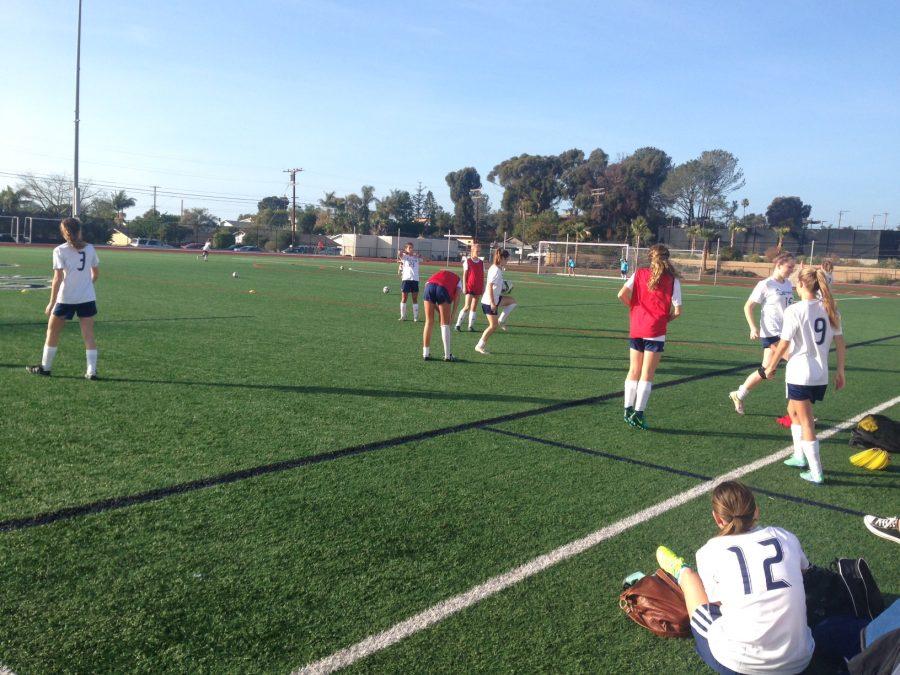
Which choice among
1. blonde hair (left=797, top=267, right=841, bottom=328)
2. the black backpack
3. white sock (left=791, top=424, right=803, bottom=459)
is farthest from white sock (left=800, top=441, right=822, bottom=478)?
the black backpack

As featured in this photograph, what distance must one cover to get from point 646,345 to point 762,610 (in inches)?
170

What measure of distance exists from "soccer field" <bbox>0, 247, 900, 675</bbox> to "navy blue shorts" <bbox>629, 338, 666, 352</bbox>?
836 millimetres

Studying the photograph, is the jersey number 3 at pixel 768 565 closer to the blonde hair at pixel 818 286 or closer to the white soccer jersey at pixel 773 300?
the blonde hair at pixel 818 286

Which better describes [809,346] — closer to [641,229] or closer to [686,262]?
[686,262]

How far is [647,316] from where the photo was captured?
6.96m

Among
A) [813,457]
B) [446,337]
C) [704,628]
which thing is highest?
[446,337]

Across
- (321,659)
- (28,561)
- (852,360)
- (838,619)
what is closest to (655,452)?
(838,619)

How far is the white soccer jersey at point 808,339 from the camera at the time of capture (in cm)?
557

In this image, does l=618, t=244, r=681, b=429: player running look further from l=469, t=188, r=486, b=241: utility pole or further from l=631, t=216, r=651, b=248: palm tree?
l=631, t=216, r=651, b=248: palm tree

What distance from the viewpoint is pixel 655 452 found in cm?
627

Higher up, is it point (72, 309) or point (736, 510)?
point (72, 309)

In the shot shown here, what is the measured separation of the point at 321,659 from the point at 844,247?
272 feet

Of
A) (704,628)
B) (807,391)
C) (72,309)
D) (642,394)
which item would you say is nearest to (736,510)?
(704,628)

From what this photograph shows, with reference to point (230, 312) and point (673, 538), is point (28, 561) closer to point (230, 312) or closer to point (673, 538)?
point (673, 538)
